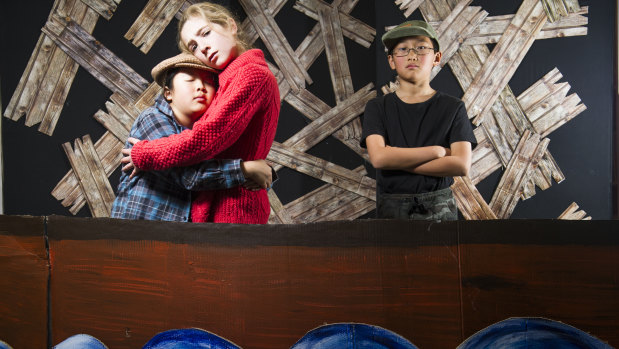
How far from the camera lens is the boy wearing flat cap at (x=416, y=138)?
70.7 inches

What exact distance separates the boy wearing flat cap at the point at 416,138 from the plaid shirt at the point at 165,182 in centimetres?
83

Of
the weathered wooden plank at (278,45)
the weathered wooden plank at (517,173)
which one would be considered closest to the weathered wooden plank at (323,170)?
the weathered wooden plank at (278,45)

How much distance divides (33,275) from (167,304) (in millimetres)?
374

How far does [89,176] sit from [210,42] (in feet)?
6.97

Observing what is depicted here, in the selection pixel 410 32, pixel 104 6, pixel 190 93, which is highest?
pixel 104 6

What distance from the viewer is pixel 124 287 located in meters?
1.01

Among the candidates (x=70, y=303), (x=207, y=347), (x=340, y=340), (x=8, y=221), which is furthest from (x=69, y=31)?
(x=340, y=340)

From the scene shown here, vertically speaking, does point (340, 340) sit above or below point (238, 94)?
below

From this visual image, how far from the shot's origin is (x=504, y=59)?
103 inches

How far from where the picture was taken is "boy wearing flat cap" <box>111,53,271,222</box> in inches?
48.1

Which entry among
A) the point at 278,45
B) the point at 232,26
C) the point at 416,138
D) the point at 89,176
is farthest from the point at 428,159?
the point at 89,176

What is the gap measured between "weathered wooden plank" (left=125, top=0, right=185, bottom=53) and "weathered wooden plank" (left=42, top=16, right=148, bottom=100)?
0.19m

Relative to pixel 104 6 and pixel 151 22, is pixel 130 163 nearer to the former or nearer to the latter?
pixel 151 22

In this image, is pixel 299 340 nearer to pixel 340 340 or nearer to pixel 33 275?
pixel 340 340
